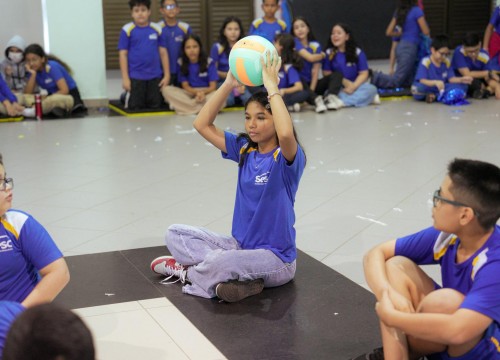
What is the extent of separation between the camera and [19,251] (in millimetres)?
2896

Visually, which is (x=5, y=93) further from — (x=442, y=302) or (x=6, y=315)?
(x=442, y=302)

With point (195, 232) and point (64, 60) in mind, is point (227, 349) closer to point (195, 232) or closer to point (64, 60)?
point (195, 232)

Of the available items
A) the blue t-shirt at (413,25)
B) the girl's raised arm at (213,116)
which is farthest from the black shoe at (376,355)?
the blue t-shirt at (413,25)

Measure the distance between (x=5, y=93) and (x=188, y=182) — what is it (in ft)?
12.9

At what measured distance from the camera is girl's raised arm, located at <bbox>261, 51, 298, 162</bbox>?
359cm

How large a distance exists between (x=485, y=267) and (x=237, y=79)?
180 centimetres

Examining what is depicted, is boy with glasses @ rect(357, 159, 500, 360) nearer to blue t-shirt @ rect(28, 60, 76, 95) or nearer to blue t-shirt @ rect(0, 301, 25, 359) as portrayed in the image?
blue t-shirt @ rect(0, 301, 25, 359)

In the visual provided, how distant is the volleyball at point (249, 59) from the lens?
3.89 meters

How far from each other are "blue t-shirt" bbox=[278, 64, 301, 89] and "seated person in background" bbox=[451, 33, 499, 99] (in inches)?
92.1

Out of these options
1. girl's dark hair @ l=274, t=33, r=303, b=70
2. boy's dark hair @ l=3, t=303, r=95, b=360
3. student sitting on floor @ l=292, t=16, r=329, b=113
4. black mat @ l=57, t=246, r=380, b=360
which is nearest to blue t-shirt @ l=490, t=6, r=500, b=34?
student sitting on floor @ l=292, t=16, r=329, b=113

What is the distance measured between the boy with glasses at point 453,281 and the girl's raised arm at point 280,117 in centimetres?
85

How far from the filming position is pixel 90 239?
481 centimetres

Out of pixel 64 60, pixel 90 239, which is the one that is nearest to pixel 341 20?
pixel 64 60

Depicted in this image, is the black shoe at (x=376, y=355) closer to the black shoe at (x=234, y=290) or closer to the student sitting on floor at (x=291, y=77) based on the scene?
the black shoe at (x=234, y=290)
